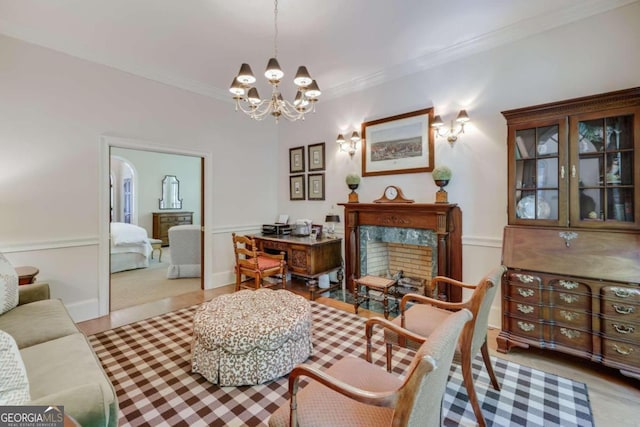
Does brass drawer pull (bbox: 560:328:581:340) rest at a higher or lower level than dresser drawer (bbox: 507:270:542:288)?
lower

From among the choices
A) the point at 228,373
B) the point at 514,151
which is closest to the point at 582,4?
the point at 514,151

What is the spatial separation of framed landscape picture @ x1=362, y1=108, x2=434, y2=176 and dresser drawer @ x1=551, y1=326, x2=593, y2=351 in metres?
1.97

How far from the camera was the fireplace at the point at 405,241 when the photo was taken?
129 inches

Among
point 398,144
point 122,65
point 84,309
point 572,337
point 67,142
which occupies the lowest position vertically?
A: point 84,309

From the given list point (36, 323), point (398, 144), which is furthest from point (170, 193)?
point (398, 144)

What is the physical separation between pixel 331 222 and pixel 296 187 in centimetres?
99

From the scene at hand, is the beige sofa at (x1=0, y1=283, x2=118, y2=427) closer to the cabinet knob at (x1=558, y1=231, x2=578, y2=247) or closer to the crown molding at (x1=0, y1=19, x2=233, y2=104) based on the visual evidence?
the crown molding at (x1=0, y1=19, x2=233, y2=104)

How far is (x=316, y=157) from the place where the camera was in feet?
15.3

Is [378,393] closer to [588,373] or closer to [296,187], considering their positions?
[588,373]

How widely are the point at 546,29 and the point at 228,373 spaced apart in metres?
4.10

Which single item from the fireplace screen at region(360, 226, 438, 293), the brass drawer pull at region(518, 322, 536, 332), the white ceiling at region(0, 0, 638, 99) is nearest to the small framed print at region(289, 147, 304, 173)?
the white ceiling at region(0, 0, 638, 99)

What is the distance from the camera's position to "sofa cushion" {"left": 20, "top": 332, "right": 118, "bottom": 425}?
1046 millimetres

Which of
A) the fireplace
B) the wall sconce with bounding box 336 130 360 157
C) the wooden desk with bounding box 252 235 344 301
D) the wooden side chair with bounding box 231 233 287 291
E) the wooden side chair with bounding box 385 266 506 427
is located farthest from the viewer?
the wall sconce with bounding box 336 130 360 157

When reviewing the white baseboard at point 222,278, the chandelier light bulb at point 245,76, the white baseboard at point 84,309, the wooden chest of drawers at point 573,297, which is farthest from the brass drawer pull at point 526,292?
the white baseboard at point 84,309
